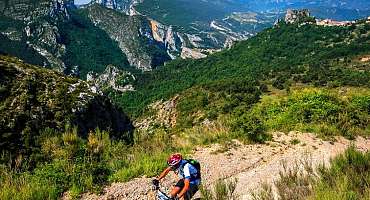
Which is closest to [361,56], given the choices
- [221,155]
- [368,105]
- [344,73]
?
[344,73]

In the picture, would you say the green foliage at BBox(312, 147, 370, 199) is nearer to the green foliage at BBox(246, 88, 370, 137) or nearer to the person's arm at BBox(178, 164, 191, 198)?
the person's arm at BBox(178, 164, 191, 198)

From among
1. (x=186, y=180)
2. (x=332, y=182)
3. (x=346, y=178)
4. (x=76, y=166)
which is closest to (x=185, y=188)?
(x=186, y=180)

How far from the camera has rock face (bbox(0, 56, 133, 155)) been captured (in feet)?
53.4

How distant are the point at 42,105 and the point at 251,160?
345 inches

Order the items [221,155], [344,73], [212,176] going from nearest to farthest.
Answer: [212,176] < [221,155] < [344,73]

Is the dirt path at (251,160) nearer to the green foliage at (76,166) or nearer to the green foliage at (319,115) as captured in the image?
the green foliage at (76,166)

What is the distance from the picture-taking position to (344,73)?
91.2 m

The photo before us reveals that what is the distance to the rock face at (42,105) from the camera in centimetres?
1627

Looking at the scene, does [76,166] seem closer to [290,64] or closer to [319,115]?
[319,115]

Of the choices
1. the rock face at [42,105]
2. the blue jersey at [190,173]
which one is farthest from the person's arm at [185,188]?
the rock face at [42,105]

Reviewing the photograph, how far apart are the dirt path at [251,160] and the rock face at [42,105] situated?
4.28m

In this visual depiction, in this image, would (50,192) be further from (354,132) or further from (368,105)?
(368,105)

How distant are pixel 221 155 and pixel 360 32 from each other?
14421cm

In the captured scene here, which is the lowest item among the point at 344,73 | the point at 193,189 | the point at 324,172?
the point at 344,73
